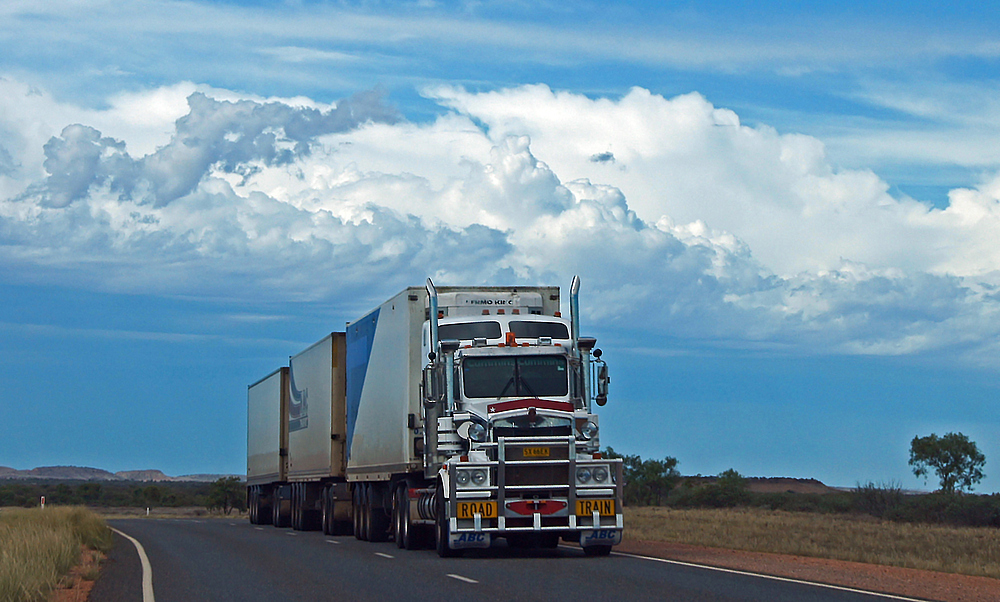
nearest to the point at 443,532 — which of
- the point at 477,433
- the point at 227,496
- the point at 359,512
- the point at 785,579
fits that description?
the point at 477,433

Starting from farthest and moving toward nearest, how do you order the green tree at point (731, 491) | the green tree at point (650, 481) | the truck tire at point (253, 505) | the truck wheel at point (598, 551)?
the green tree at point (650, 481)
the green tree at point (731, 491)
the truck tire at point (253, 505)
the truck wheel at point (598, 551)

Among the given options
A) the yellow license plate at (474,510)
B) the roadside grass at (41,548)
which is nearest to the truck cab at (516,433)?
the yellow license plate at (474,510)

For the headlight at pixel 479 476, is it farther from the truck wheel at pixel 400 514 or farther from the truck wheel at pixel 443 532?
the truck wheel at pixel 400 514

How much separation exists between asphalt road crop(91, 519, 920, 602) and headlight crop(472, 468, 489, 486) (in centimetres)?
128

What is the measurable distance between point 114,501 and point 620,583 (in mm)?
111839

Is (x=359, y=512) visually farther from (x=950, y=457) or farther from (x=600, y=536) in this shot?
(x=950, y=457)

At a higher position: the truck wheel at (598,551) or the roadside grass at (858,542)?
the truck wheel at (598,551)

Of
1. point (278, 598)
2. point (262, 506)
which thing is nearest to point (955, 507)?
point (262, 506)

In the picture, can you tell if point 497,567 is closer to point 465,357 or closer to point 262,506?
point 465,357

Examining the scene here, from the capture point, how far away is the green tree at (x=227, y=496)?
9119cm

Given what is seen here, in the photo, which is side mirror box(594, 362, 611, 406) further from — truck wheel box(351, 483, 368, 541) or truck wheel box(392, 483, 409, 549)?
truck wheel box(351, 483, 368, 541)

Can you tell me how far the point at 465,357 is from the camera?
20922mm

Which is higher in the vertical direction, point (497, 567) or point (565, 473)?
point (565, 473)

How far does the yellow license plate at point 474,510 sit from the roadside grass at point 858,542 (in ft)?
20.9
